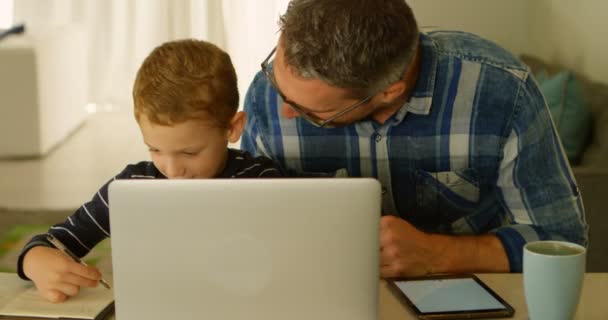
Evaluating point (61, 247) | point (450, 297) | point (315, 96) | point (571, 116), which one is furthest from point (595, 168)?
point (61, 247)

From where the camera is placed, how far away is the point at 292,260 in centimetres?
113

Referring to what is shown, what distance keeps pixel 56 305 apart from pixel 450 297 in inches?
22.0

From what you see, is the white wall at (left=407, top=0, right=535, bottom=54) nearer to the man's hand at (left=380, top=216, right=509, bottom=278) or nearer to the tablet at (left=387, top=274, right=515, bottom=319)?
the man's hand at (left=380, top=216, right=509, bottom=278)

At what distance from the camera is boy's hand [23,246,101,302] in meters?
1.36

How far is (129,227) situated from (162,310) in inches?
4.6

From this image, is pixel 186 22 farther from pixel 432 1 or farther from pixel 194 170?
pixel 194 170

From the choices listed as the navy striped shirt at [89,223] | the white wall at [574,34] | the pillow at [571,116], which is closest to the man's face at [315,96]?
the navy striped shirt at [89,223]

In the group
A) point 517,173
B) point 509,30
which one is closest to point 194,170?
point 517,173

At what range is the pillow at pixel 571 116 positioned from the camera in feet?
10.3

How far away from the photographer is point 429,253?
152 centimetres

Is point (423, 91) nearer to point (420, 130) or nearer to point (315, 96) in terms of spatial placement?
point (420, 130)

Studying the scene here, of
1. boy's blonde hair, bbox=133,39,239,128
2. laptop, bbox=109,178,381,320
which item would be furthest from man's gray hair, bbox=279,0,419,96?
laptop, bbox=109,178,381,320

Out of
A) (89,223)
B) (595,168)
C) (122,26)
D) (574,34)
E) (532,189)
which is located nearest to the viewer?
(89,223)

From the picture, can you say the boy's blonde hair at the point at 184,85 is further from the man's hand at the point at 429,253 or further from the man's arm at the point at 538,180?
the man's arm at the point at 538,180
